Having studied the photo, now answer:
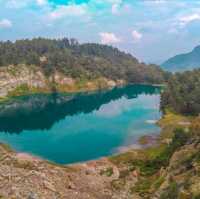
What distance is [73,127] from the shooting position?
14050 cm

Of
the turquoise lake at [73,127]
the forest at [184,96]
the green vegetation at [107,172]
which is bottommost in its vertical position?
the green vegetation at [107,172]

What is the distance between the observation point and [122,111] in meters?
179

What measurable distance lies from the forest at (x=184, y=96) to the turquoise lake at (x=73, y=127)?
852cm

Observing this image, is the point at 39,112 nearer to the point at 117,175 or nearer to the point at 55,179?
the point at 117,175

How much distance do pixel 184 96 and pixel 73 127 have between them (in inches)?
1986

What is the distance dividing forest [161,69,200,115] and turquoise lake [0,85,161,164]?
8524 millimetres

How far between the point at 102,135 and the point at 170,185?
65.2 m

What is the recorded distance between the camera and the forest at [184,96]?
474 feet

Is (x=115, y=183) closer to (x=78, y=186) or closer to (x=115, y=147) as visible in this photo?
(x=78, y=186)

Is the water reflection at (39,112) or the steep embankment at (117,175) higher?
the water reflection at (39,112)

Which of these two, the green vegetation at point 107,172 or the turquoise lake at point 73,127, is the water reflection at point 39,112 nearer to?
the turquoise lake at point 73,127

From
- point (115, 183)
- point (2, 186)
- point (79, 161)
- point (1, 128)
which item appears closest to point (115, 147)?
point (79, 161)

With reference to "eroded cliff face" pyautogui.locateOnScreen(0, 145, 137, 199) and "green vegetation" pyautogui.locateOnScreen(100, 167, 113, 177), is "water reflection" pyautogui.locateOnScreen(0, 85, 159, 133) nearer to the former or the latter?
"eroded cliff face" pyautogui.locateOnScreen(0, 145, 137, 199)

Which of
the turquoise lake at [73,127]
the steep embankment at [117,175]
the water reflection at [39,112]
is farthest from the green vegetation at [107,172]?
the water reflection at [39,112]
